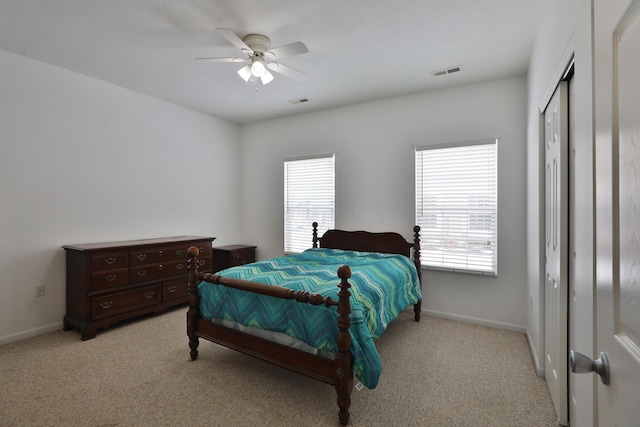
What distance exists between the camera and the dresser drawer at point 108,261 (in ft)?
10.2

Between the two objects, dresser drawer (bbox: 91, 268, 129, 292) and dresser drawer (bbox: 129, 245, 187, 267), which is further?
dresser drawer (bbox: 129, 245, 187, 267)

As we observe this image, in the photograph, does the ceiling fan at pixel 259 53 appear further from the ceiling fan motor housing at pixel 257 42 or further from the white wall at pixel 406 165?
the white wall at pixel 406 165

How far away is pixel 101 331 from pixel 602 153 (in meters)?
4.08

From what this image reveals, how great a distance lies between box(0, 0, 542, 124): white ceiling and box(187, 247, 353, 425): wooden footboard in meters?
1.86

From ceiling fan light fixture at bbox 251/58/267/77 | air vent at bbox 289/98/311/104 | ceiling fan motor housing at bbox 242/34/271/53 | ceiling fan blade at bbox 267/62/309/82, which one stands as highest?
air vent at bbox 289/98/311/104

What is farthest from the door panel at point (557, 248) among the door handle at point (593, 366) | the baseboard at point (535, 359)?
the door handle at point (593, 366)

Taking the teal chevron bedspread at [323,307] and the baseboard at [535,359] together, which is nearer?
the teal chevron bedspread at [323,307]

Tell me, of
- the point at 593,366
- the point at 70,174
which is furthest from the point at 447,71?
the point at 70,174

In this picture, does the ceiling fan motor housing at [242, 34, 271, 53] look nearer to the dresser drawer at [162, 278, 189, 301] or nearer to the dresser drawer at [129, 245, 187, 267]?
the dresser drawer at [129, 245, 187, 267]

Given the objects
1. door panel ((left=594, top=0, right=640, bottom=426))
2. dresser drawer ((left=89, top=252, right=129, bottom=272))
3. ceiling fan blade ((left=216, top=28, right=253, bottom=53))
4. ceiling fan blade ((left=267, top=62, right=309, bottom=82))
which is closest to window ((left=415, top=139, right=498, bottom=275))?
ceiling fan blade ((left=267, top=62, right=309, bottom=82))

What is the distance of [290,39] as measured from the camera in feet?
8.83

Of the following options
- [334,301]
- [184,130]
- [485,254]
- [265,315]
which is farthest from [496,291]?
[184,130]

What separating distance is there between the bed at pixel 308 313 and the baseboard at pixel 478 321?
0.73 m

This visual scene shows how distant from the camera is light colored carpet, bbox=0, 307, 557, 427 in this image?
6.39ft
